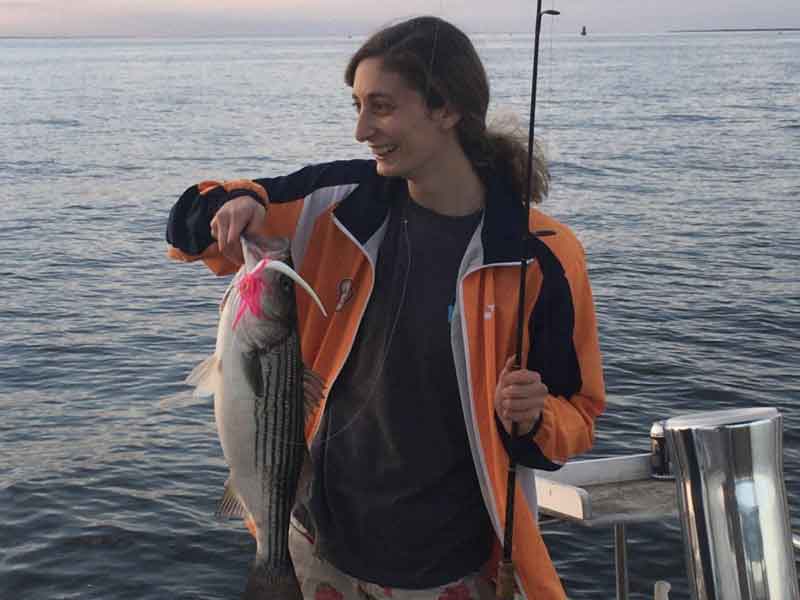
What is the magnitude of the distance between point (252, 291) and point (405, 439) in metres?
0.66

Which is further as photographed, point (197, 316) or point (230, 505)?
point (197, 316)

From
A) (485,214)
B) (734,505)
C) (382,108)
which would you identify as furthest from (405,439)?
(734,505)

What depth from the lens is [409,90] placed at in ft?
11.1

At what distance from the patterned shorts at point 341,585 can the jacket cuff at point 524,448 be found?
443mm

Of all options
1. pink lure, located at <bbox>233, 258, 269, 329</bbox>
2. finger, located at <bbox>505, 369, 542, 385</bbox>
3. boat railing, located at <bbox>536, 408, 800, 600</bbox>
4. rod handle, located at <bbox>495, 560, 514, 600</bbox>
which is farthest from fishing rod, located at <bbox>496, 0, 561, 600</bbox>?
boat railing, located at <bbox>536, 408, 800, 600</bbox>

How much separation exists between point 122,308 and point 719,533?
16068 millimetres

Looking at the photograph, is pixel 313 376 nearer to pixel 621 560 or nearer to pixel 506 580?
pixel 506 580

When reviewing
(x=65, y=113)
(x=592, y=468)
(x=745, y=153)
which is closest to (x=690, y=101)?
(x=745, y=153)

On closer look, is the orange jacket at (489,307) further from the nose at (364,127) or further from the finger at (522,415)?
the nose at (364,127)

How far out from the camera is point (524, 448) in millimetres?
3354

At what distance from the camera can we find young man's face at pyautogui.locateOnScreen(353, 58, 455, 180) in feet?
11.0

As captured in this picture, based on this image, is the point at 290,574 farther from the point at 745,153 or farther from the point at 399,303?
the point at 745,153

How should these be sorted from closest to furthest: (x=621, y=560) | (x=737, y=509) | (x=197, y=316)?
(x=737, y=509)
(x=621, y=560)
(x=197, y=316)

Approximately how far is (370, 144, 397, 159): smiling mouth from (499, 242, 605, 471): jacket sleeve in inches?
22.4
